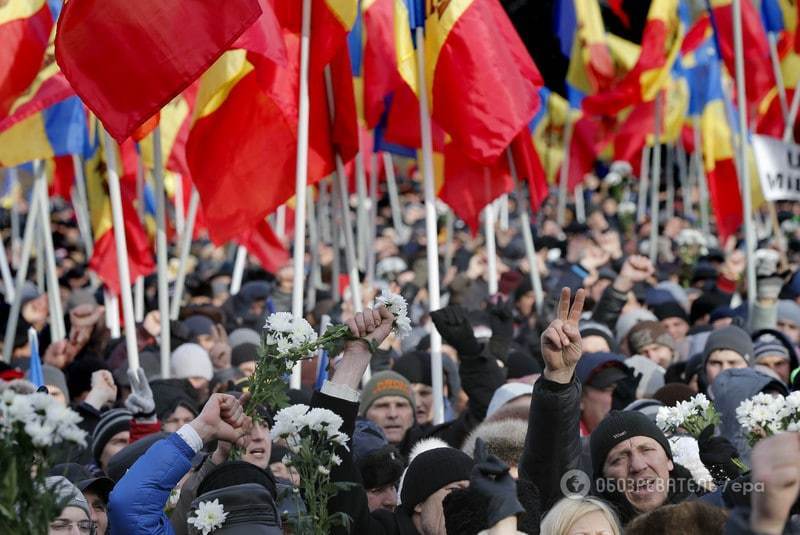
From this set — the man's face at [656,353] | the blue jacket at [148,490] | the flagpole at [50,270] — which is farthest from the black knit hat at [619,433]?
the flagpole at [50,270]

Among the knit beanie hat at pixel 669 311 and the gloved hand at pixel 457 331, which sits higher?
the gloved hand at pixel 457 331

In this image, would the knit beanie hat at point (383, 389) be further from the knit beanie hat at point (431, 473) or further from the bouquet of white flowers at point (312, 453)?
the bouquet of white flowers at point (312, 453)

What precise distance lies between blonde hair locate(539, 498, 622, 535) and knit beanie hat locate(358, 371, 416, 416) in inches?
133

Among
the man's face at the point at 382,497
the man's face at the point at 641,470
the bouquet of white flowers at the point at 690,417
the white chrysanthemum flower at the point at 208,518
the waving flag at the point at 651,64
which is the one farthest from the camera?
the waving flag at the point at 651,64

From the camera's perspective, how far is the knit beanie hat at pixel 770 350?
9.33 meters

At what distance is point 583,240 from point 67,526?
14.3 meters

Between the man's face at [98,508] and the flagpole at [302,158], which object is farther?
the flagpole at [302,158]

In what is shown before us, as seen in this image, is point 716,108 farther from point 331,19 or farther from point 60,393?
point 60,393

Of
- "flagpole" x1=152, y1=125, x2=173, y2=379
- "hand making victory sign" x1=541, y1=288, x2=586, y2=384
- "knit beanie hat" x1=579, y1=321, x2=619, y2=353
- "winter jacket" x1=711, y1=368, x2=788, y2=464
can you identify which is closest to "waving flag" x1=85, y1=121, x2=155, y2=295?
"flagpole" x1=152, y1=125, x2=173, y2=379

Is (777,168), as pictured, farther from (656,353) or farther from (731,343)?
(731,343)

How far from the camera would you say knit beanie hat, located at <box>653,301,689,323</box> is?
12094 millimetres

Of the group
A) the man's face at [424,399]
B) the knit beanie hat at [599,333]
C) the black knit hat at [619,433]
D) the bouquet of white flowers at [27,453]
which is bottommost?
the knit beanie hat at [599,333]

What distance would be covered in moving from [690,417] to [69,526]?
2.53 metres

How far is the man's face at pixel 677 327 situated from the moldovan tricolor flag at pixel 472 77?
2.46 m
